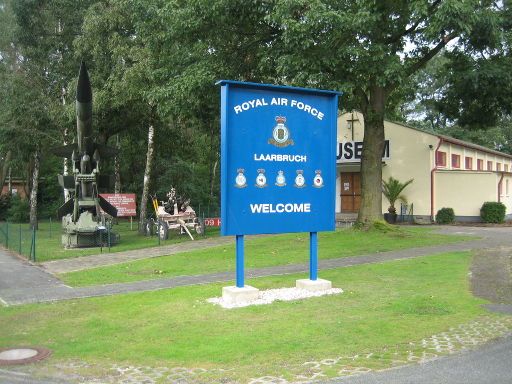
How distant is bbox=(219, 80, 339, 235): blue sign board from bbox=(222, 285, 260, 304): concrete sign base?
95cm

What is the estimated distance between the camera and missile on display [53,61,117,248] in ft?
67.6

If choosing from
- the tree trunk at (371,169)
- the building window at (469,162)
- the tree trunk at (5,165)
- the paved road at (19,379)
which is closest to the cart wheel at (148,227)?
the tree trunk at (371,169)

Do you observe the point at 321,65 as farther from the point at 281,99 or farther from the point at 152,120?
the point at 152,120

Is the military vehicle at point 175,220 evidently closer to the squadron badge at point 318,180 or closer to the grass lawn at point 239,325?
the grass lawn at point 239,325

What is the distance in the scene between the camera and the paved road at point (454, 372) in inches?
210

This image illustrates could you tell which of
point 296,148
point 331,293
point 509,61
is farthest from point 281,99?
point 509,61

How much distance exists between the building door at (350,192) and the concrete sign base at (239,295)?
73.1 ft

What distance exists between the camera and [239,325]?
764 centimetres

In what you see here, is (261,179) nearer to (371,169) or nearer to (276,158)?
(276,158)

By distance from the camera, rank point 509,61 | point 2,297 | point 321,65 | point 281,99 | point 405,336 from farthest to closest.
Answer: point 509,61 < point 321,65 < point 2,297 < point 281,99 < point 405,336

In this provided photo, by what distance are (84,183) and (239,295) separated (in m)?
15.1

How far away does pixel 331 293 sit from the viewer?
970 cm

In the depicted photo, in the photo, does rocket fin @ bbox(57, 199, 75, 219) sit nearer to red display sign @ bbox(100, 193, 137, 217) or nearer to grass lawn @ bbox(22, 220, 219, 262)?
grass lawn @ bbox(22, 220, 219, 262)

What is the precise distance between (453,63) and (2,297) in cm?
1721
